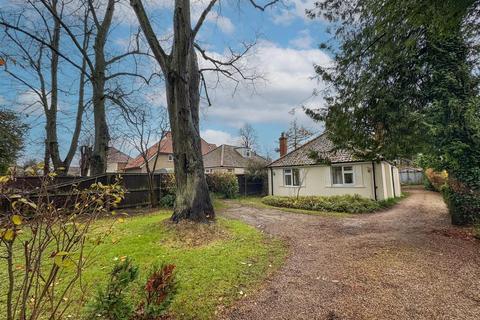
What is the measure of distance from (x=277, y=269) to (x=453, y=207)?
7.10 meters

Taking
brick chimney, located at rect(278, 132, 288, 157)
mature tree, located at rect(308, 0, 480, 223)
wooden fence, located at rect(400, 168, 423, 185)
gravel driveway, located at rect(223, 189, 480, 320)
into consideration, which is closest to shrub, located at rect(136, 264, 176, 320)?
gravel driveway, located at rect(223, 189, 480, 320)

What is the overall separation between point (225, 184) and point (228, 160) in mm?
11260

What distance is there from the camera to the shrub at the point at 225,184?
60.9ft

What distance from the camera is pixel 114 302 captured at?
105 inches

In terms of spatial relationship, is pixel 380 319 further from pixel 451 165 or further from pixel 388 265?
pixel 451 165

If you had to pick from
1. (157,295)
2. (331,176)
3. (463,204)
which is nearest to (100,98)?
(157,295)

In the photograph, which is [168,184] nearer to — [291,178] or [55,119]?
[55,119]

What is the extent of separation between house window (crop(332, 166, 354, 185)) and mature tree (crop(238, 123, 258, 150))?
2646 cm

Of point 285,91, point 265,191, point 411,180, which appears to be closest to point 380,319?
point 285,91

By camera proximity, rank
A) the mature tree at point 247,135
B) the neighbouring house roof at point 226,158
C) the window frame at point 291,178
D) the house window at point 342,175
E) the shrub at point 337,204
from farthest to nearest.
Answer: the mature tree at point 247,135, the neighbouring house roof at point 226,158, the window frame at point 291,178, the house window at point 342,175, the shrub at point 337,204

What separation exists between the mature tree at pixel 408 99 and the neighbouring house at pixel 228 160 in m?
20.1

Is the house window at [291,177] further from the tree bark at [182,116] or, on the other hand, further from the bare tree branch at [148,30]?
the bare tree branch at [148,30]

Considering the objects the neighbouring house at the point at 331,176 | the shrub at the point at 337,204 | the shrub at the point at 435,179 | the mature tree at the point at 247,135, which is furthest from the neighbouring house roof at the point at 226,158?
the shrub at the point at 435,179

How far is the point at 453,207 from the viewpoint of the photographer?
27.2 ft
